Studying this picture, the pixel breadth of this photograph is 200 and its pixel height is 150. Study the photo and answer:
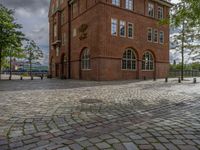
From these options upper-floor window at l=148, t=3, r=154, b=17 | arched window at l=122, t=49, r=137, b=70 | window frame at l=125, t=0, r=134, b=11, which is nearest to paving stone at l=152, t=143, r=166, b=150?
arched window at l=122, t=49, r=137, b=70

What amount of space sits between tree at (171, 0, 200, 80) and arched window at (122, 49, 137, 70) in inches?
244

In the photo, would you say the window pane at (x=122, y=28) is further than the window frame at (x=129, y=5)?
No

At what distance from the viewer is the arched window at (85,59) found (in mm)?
26594

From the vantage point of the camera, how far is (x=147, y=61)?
30344 mm

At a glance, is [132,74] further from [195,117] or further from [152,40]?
[195,117]

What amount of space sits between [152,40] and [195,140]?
28176 mm

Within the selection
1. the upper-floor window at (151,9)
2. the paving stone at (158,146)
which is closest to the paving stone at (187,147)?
the paving stone at (158,146)

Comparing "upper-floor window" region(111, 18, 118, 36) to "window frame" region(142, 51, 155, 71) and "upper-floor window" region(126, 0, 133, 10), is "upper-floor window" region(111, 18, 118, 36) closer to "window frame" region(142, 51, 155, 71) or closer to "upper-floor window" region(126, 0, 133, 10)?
"upper-floor window" region(126, 0, 133, 10)

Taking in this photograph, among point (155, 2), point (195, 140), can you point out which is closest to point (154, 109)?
point (195, 140)

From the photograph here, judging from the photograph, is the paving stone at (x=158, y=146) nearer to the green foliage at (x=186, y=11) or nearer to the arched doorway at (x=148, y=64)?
the green foliage at (x=186, y=11)

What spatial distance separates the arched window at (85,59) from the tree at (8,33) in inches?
353

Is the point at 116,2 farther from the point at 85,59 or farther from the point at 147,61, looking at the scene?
the point at 147,61

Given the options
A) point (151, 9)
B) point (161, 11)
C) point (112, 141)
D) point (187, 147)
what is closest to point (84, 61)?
point (151, 9)

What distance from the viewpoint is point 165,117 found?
236 inches
